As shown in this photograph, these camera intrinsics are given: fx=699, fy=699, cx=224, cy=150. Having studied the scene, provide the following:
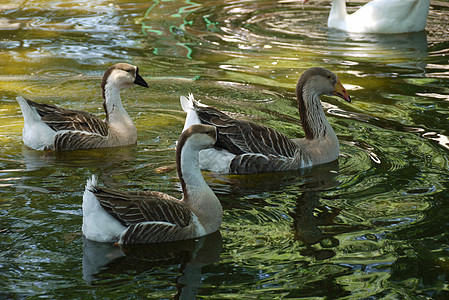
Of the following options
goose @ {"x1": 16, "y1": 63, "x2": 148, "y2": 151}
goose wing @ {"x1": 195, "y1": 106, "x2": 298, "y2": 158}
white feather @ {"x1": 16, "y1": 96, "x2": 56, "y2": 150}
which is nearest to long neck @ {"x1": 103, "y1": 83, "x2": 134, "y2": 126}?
goose @ {"x1": 16, "y1": 63, "x2": 148, "y2": 151}

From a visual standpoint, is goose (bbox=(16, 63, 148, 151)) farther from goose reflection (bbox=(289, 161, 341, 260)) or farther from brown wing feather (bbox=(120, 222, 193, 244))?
brown wing feather (bbox=(120, 222, 193, 244))

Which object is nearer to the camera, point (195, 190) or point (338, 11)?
point (195, 190)

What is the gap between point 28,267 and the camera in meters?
5.99

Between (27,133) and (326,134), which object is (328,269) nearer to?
(326,134)

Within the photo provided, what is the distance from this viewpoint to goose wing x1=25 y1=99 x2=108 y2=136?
30.8ft

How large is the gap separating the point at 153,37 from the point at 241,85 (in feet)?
13.8

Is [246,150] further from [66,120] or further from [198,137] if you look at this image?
[66,120]

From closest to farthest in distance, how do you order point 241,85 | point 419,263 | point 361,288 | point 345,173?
point 361,288 < point 419,263 < point 345,173 < point 241,85

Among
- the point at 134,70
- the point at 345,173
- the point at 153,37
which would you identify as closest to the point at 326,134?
the point at 345,173

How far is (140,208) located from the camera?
650 centimetres

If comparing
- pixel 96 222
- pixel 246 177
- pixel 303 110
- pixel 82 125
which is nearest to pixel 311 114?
pixel 303 110

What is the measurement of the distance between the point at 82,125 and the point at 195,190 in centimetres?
312

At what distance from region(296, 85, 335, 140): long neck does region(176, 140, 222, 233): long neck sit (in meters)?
2.80

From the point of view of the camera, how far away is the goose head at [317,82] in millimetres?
9258
